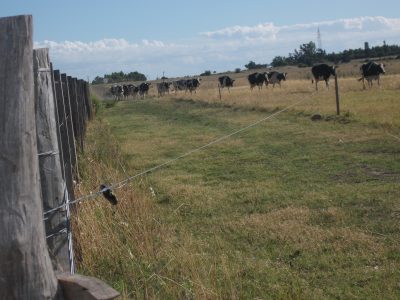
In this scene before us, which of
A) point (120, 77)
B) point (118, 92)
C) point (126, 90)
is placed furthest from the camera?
point (120, 77)

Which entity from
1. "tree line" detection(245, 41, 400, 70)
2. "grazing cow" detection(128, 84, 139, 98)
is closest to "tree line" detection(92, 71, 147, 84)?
"tree line" detection(245, 41, 400, 70)

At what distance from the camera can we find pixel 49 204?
4.24m

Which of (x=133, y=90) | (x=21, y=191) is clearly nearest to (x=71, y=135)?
(x=21, y=191)

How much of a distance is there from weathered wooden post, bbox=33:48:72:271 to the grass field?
61 centimetres

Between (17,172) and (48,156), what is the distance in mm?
1483

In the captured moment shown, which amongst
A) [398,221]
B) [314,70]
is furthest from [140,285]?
[314,70]

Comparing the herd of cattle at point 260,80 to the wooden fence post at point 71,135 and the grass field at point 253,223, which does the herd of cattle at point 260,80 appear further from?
the wooden fence post at point 71,135

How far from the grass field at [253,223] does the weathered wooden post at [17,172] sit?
1.75m

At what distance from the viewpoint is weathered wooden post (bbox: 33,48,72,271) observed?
407 cm

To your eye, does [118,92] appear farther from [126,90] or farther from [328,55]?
[328,55]

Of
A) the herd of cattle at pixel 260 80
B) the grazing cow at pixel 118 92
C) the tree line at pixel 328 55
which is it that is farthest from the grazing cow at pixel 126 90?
the tree line at pixel 328 55

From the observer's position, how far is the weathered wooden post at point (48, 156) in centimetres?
407

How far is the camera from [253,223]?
286 inches

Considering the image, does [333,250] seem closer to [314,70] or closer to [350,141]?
[350,141]
